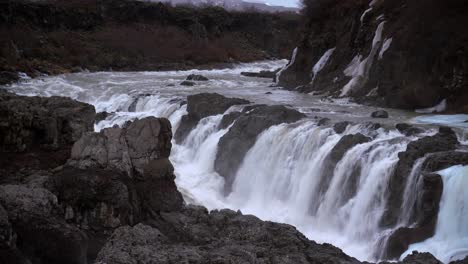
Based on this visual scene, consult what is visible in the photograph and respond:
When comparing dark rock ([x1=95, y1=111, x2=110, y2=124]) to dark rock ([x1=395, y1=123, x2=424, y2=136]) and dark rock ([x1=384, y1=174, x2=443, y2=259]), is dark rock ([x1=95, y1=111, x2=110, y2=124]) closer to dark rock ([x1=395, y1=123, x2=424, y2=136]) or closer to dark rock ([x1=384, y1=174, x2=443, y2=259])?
dark rock ([x1=395, y1=123, x2=424, y2=136])

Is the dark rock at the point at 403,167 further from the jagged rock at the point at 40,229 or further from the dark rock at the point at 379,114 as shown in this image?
the jagged rock at the point at 40,229

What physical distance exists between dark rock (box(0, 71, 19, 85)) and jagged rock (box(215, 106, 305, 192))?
57.3 ft

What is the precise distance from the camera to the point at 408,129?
571 inches

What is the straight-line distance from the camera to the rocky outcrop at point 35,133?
35.2ft

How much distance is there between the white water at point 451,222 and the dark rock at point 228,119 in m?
8.83

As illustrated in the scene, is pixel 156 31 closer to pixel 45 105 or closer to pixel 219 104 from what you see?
pixel 219 104

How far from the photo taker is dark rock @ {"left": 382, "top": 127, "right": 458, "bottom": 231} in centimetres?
1173

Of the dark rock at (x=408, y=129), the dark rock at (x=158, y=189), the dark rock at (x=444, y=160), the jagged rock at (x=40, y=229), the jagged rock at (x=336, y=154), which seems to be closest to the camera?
the jagged rock at (x=40, y=229)

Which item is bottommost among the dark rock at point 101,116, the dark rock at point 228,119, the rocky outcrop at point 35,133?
the dark rock at point 101,116

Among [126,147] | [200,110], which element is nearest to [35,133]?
[126,147]

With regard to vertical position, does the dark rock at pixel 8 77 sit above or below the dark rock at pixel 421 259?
below

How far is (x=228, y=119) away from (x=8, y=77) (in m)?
17.8

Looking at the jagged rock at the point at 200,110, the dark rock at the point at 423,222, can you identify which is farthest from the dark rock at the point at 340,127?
the jagged rock at the point at 200,110

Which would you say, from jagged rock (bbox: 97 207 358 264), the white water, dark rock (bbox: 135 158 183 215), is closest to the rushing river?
the white water
